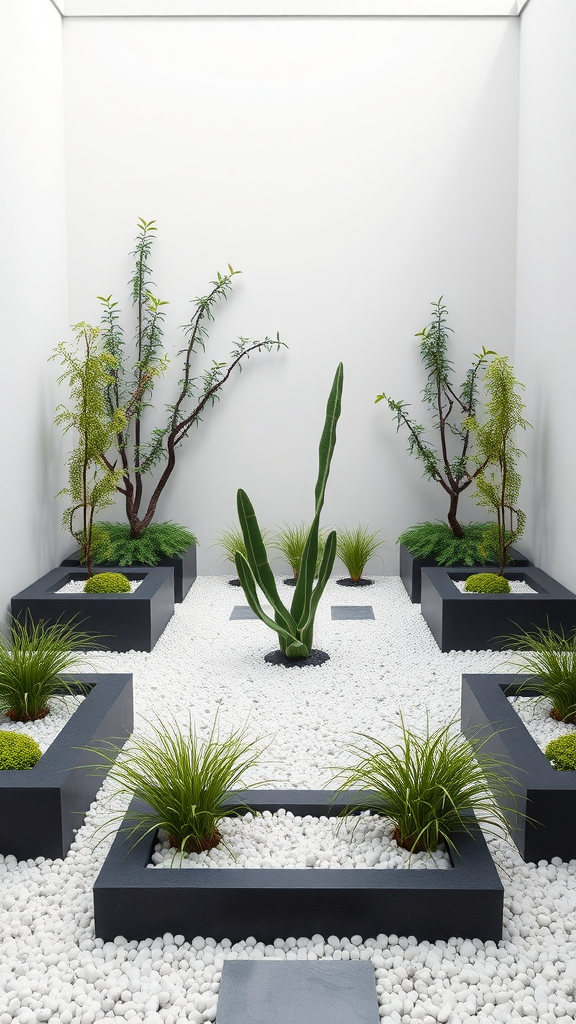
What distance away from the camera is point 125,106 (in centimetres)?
608

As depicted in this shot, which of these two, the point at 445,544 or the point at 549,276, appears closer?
the point at 549,276

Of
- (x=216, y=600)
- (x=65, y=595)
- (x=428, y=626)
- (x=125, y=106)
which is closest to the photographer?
(x=65, y=595)

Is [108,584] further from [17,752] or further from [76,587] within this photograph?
[17,752]

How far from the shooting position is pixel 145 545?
18.8 feet

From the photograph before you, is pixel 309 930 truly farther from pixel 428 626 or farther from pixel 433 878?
pixel 428 626

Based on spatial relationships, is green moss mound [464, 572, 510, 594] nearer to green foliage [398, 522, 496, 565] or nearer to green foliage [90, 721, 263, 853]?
green foliage [398, 522, 496, 565]

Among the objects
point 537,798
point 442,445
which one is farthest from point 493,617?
point 537,798

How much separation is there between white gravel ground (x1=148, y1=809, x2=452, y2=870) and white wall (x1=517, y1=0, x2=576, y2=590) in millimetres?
2710

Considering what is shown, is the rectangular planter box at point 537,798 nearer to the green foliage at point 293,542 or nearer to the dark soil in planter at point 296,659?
the dark soil in planter at point 296,659

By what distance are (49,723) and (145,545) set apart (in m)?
2.74

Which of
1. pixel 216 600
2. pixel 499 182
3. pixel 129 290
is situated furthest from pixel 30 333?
pixel 499 182

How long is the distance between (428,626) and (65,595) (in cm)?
203

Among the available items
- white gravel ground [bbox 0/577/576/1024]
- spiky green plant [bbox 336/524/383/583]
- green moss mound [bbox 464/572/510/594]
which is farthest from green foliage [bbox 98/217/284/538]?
white gravel ground [bbox 0/577/576/1024]

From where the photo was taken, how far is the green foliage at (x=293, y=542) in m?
5.98
